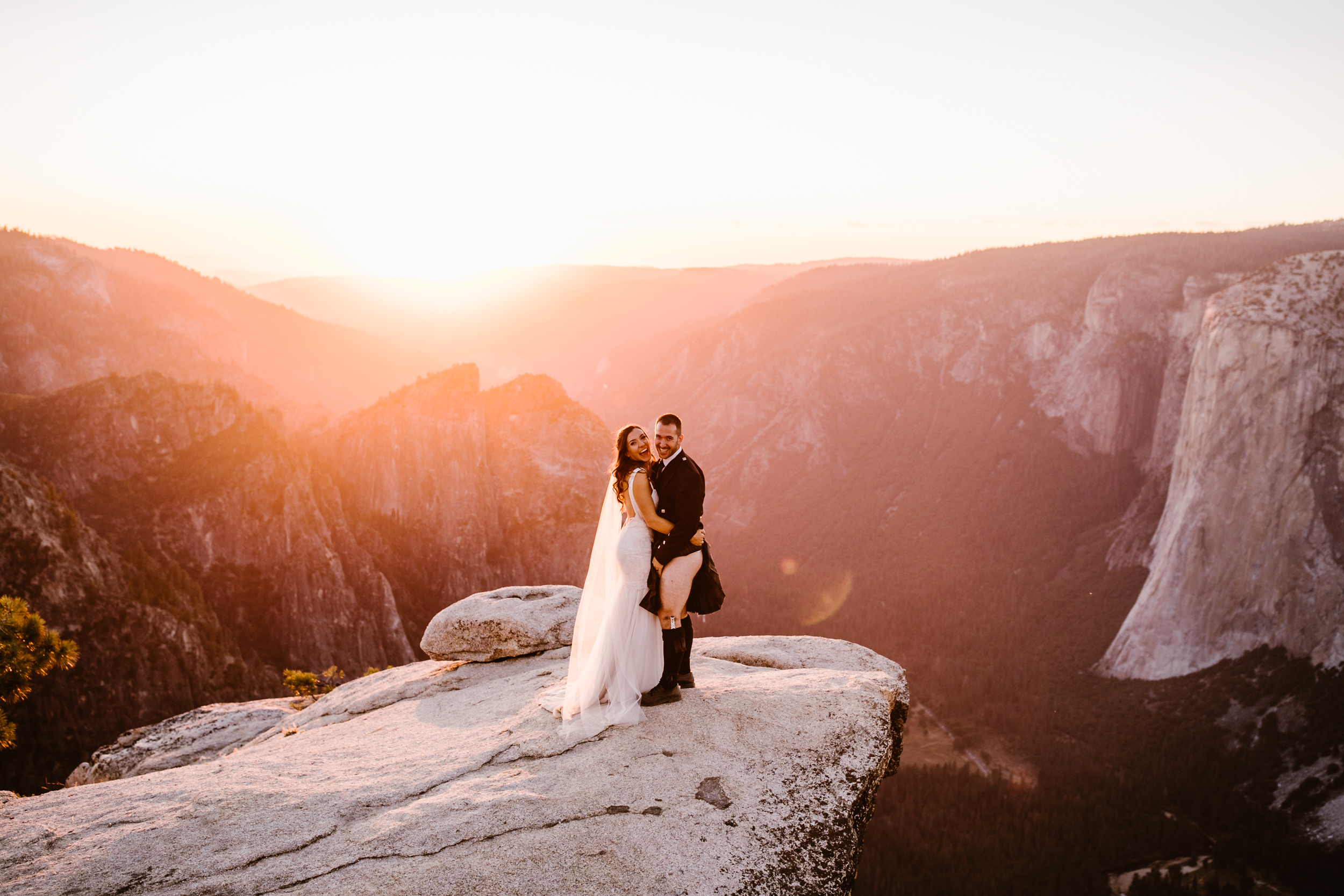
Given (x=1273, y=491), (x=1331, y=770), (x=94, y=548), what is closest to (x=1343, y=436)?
(x=1273, y=491)

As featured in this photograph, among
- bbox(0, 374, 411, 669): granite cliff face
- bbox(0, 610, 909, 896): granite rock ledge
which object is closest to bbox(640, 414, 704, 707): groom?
bbox(0, 610, 909, 896): granite rock ledge

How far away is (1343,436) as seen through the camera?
131 ft

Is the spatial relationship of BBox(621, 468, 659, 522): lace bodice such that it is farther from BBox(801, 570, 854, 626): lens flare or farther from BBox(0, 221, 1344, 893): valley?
BBox(801, 570, 854, 626): lens flare

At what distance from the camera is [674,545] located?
341 inches

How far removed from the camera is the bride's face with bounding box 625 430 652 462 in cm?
879

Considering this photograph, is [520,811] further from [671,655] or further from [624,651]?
[671,655]

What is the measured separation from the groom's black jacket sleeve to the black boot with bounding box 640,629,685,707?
3.50 ft

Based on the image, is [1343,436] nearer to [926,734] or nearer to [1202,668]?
[1202,668]

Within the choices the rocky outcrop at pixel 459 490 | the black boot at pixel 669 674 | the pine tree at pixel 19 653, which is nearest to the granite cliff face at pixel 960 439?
the rocky outcrop at pixel 459 490

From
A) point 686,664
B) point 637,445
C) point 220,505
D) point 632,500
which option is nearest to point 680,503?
point 632,500

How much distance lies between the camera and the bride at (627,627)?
28.1 ft

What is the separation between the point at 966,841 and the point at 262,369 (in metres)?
113

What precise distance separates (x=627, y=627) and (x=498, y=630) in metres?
6.09

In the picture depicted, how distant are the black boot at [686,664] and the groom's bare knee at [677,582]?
0.38 metres
